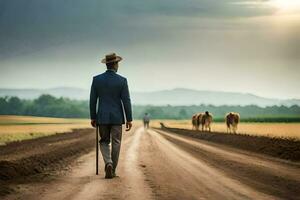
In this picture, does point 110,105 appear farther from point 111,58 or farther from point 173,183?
point 173,183

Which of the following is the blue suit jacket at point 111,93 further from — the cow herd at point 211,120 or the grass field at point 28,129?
the cow herd at point 211,120

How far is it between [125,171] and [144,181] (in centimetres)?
213

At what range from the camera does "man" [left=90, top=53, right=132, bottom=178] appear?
39.3ft

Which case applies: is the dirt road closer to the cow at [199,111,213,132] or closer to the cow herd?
the cow herd

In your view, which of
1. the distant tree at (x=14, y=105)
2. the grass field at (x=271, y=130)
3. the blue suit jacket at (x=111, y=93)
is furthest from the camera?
the distant tree at (x=14, y=105)

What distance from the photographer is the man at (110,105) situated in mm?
11992

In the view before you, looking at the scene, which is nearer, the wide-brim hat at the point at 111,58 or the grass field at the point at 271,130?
the wide-brim hat at the point at 111,58

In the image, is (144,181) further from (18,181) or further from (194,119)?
(194,119)

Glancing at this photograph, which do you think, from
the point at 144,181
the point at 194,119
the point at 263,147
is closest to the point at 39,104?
the point at 194,119

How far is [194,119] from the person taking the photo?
6028 cm

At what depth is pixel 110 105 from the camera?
1216 cm

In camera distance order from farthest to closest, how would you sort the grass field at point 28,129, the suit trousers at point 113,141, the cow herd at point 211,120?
the cow herd at point 211,120 → the grass field at point 28,129 → the suit trousers at point 113,141

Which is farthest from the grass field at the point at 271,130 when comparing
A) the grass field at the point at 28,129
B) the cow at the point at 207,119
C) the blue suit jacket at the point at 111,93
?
the blue suit jacket at the point at 111,93

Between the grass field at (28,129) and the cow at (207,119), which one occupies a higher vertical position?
the cow at (207,119)
